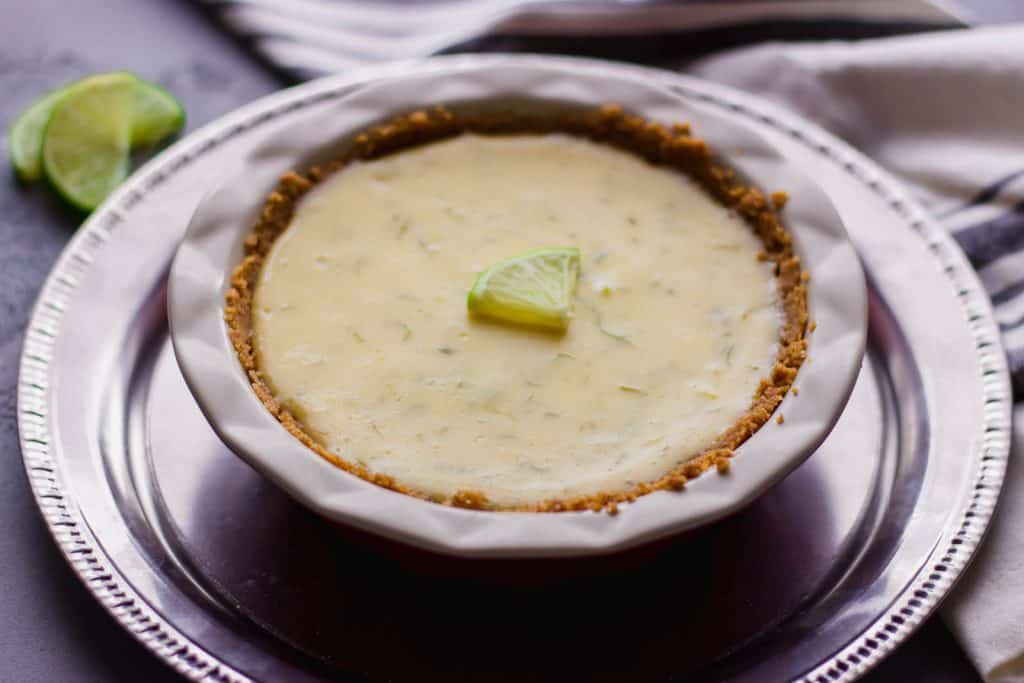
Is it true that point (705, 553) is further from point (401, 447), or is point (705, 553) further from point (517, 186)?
point (517, 186)

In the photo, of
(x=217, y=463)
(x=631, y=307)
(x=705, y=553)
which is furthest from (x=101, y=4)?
(x=705, y=553)

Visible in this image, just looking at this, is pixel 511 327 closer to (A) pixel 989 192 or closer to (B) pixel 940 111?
(A) pixel 989 192

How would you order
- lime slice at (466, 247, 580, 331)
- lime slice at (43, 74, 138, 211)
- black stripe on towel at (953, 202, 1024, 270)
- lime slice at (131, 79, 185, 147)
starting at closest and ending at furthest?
lime slice at (466, 247, 580, 331) < black stripe on towel at (953, 202, 1024, 270) < lime slice at (43, 74, 138, 211) < lime slice at (131, 79, 185, 147)

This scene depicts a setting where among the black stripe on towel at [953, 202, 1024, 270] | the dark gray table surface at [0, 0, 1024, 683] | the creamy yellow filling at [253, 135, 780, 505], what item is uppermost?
the black stripe on towel at [953, 202, 1024, 270]

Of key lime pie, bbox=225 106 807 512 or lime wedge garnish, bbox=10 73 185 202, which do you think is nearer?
key lime pie, bbox=225 106 807 512

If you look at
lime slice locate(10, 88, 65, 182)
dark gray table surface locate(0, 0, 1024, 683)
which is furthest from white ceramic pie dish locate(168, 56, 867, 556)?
lime slice locate(10, 88, 65, 182)

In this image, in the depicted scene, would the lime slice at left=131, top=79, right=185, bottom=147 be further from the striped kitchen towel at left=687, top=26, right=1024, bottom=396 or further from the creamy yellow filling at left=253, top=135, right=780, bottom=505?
the striped kitchen towel at left=687, top=26, right=1024, bottom=396

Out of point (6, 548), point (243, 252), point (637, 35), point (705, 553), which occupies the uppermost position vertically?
point (637, 35)
